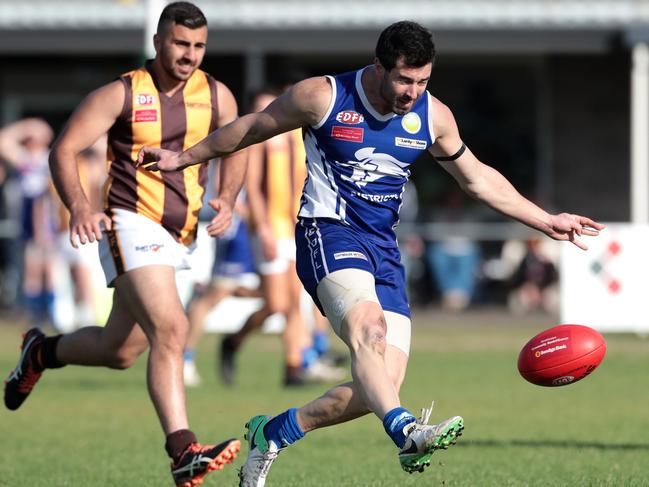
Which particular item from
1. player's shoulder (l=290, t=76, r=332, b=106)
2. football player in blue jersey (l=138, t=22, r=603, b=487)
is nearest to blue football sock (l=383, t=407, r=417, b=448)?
football player in blue jersey (l=138, t=22, r=603, b=487)

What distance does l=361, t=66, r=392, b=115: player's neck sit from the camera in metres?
6.66

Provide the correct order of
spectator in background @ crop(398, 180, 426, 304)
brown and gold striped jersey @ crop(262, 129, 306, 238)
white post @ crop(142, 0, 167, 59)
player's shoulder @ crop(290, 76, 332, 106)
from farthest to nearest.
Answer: spectator in background @ crop(398, 180, 426, 304), white post @ crop(142, 0, 167, 59), brown and gold striped jersey @ crop(262, 129, 306, 238), player's shoulder @ crop(290, 76, 332, 106)

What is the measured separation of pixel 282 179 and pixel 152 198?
17.5 ft

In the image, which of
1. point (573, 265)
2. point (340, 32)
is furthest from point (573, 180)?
point (573, 265)

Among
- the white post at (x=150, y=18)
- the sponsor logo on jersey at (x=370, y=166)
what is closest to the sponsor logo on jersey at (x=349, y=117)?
the sponsor logo on jersey at (x=370, y=166)

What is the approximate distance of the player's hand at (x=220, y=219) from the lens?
7.56 m

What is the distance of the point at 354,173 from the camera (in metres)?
6.74

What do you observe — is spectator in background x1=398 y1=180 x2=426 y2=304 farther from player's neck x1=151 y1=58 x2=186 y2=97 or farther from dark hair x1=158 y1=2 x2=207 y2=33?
dark hair x1=158 y1=2 x2=207 y2=33

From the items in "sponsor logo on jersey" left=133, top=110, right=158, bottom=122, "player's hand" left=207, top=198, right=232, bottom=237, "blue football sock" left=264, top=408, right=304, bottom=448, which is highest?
"sponsor logo on jersey" left=133, top=110, right=158, bottom=122

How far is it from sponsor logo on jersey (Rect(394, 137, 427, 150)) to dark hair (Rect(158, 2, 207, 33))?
1.48 meters

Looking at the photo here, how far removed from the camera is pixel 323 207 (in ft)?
22.3

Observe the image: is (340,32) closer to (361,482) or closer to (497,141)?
Answer: (497,141)

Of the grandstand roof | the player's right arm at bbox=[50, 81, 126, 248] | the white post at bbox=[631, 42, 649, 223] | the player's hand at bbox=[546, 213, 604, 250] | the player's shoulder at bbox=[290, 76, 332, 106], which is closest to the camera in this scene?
the player's shoulder at bbox=[290, 76, 332, 106]

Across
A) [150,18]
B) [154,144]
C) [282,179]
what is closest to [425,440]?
[154,144]
